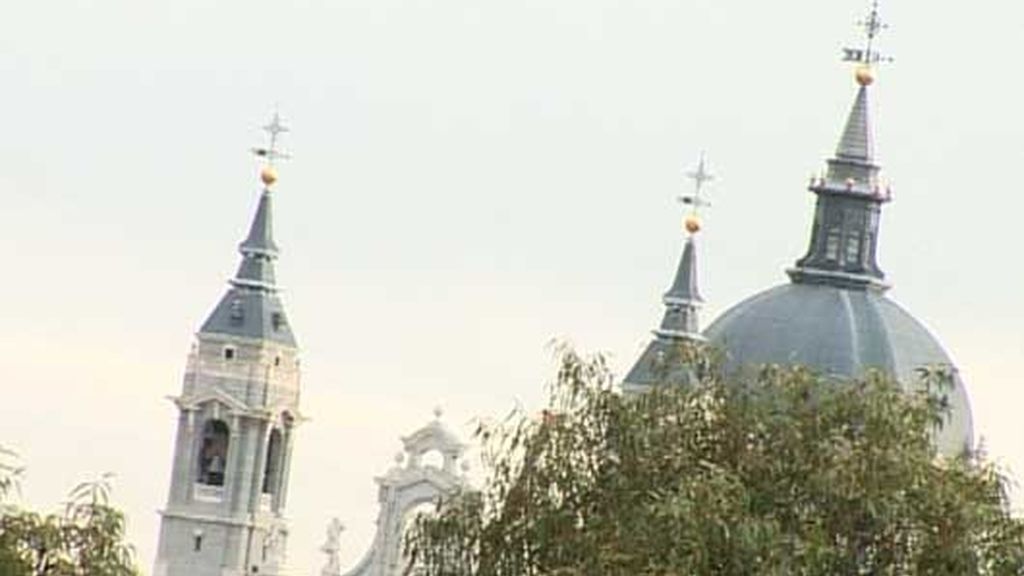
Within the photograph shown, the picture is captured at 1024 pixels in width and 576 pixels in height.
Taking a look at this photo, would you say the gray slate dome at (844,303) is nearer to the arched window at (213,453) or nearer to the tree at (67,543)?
the arched window at (213,453)

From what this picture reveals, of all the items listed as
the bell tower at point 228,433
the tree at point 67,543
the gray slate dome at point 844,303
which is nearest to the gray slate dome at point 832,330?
the gray slate dome at point 844,303

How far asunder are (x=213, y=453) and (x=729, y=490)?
120m

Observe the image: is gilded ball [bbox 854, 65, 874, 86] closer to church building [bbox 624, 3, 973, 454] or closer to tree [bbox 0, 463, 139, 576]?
church building [bbox 624, 3, 973, 454]

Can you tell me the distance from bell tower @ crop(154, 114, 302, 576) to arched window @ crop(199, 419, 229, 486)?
3cm

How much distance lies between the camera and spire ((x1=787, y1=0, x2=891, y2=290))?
180 m

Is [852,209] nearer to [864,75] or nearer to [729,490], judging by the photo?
[864,75]

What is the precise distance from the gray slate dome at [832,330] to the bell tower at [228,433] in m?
22.6

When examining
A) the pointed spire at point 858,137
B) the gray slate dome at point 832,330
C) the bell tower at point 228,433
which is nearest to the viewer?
the gray slate dome at point 832,330

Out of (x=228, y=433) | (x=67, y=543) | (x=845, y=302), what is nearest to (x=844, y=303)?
(x=845, y=302)

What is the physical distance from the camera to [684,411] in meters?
82.4

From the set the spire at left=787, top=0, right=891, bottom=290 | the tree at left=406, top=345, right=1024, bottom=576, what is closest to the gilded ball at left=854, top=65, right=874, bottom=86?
the spire at left=787, top=0, right=891, bottom=290

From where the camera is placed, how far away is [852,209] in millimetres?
181625

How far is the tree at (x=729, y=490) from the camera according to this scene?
79.6 meters

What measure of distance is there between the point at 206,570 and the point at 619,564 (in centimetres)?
12067
